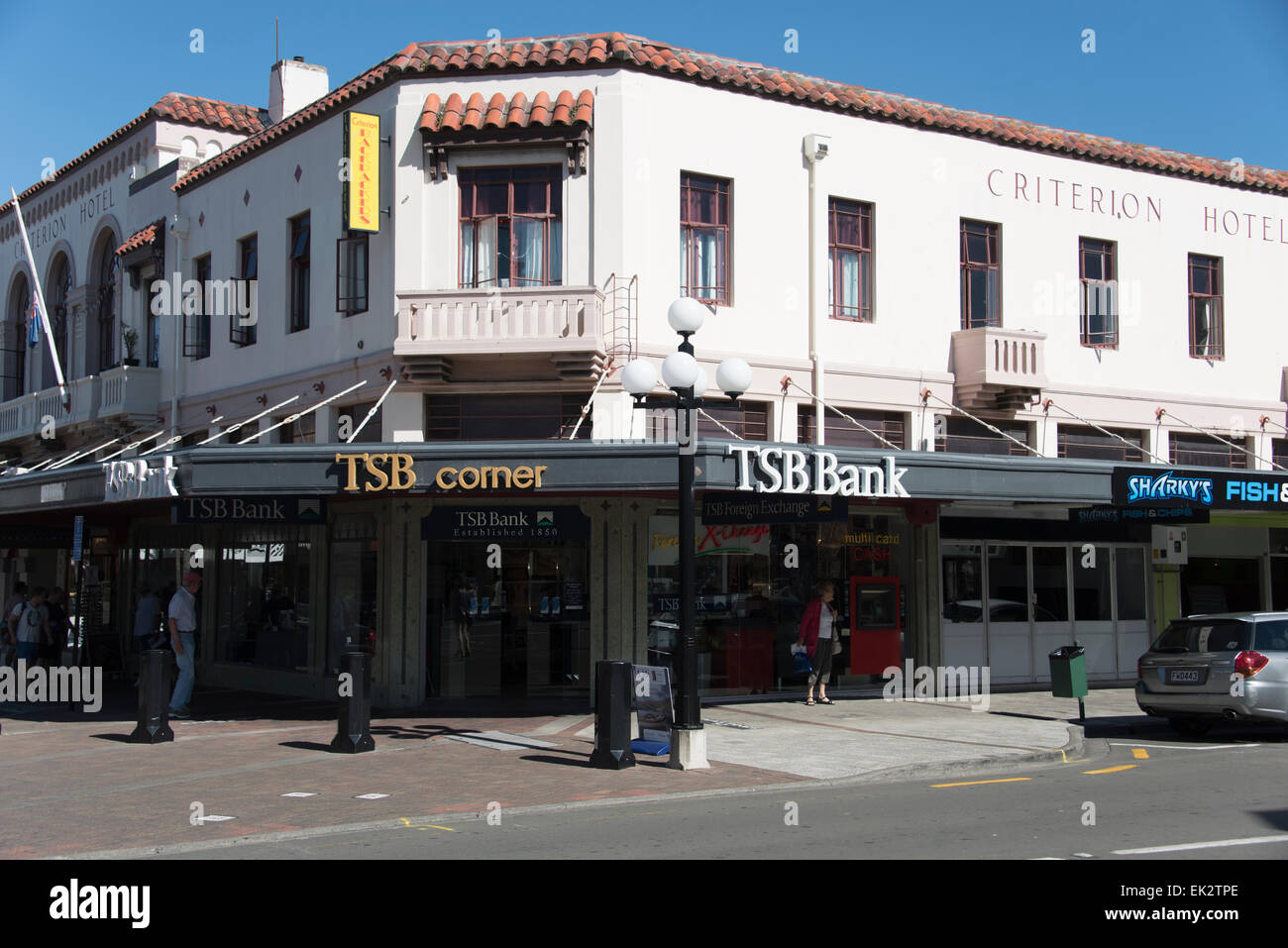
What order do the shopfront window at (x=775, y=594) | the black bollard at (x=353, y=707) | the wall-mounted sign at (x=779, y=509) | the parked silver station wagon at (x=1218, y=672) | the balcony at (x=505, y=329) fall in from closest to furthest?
the black bollard at (x=353, y=707) → the parked silver station wagon at (x=1218, y=672) → the wall-mounted sign at (x=779, y=509) → the balcony at (x=505, y=329) → the shopfront window at (x=775, y=594)

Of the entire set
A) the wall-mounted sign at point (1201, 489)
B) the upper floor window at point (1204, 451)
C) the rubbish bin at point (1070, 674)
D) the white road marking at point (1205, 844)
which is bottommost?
the white road marking at point (1205, 844)

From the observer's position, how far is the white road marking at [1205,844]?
27.7ft

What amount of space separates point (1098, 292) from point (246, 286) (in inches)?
591

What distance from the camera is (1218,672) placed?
1511cm

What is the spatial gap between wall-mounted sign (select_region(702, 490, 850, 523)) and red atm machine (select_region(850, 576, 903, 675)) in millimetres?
2894

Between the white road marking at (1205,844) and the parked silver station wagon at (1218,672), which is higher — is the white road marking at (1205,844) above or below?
below

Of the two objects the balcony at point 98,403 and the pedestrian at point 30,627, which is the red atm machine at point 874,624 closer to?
the pedestrian at point 30,627

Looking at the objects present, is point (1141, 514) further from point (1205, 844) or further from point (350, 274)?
point (350, 274)

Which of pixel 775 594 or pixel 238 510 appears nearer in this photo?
pixel 238 510

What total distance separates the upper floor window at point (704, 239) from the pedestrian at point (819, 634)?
15.3 ft

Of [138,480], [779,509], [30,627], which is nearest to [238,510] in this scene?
[138,480]

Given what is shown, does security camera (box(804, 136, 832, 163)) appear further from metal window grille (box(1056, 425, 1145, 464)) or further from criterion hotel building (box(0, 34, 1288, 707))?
metal window grille (box(1056, 425, 1145, 464))

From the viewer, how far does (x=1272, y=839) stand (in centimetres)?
883

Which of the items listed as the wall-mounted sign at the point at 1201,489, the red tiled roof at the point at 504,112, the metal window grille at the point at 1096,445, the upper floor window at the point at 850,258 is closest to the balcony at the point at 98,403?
the red tiled roof at the point at 504,112
